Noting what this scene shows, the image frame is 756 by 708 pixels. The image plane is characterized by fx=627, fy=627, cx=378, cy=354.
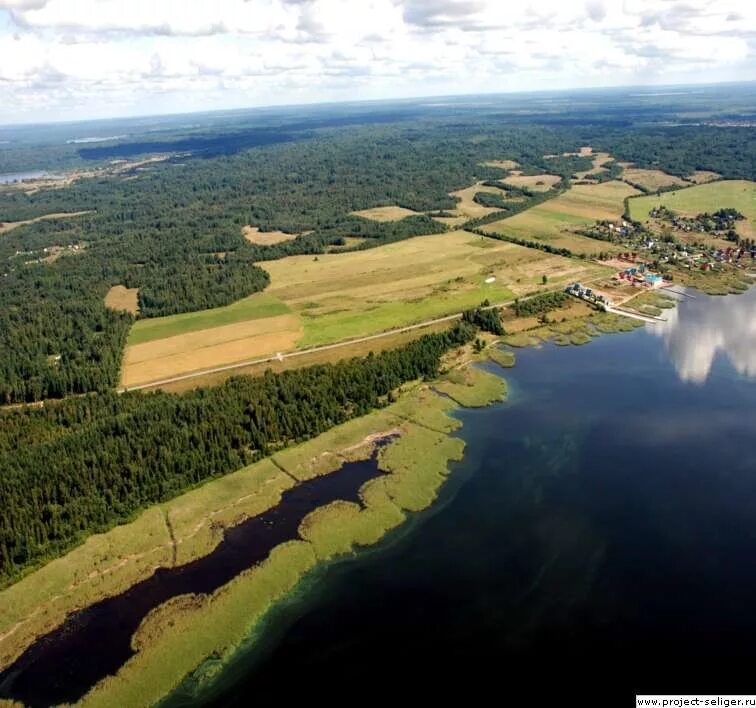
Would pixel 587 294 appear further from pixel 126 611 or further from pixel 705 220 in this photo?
pixel 126 611

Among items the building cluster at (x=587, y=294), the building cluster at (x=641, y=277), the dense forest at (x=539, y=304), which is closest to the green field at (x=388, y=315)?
the dense forest at (x=539, y=304)

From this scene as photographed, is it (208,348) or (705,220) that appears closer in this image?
(208,348)

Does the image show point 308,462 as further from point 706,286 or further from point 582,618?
point 706,286

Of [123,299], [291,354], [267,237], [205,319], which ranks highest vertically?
[267,237]

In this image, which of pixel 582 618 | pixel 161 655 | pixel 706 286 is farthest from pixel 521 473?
pixel 706 286

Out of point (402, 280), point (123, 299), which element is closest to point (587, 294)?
point (402, 280)

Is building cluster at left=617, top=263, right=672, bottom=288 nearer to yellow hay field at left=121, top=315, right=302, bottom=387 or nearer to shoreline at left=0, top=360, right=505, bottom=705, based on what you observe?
shoreline at left=0, top=360, right=505, bottom=705
